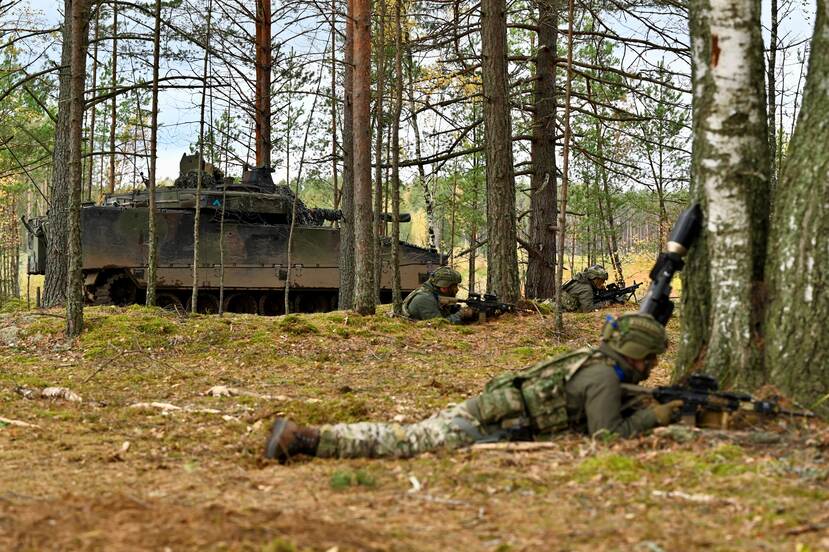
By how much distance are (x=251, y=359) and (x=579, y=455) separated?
6134 mm

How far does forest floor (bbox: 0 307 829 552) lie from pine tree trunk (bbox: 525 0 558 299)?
814cm

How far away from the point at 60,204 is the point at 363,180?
5.59 metres

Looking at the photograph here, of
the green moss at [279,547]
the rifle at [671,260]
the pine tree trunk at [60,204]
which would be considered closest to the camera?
the green moss at [279,547]

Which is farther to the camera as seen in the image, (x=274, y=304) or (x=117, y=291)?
(x=274, y=304)

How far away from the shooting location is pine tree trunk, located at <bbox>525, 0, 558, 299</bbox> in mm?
16953

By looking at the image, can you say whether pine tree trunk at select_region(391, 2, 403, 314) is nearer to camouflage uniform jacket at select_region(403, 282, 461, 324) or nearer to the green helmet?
camouflage uniform jacket at select_region(403, 282, 461, 324)

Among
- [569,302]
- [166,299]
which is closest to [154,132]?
[166,299]

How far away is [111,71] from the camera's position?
2444 cm

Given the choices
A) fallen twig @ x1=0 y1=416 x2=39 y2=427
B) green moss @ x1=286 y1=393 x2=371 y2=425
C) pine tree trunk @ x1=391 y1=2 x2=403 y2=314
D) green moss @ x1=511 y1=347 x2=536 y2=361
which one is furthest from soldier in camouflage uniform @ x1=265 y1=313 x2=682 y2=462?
pine tree trunk @ x1=391 y1=2 x2=403 y2=314

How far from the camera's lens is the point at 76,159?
11156 millimetres

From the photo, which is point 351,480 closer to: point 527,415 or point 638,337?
point 527,415

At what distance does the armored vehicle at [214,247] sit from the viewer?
18828 mm

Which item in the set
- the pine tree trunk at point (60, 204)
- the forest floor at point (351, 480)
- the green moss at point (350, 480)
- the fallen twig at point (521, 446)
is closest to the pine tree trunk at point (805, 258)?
the forest floor at point (351, 480)

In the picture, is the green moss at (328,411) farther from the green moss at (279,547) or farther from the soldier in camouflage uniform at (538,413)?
the green moss at (279,547)
